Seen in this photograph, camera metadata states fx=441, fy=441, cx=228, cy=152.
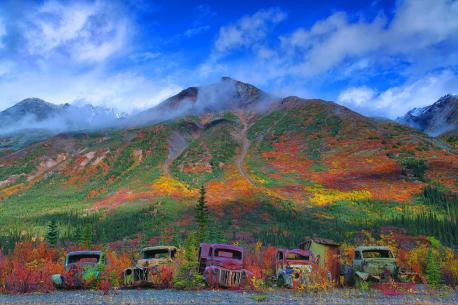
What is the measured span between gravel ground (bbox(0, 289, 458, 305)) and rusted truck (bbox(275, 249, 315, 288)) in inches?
69.4

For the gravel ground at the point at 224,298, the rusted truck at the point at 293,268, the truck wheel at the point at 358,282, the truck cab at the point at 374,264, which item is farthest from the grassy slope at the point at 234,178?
the gravel ground at the point at 224,298

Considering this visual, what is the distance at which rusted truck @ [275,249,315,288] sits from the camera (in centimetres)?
2430

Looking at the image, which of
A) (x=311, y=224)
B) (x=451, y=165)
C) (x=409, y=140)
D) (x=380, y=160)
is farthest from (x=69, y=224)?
(x=409, y=140)

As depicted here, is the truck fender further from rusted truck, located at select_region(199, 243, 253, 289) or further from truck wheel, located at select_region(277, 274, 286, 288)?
rusted truck, located at select_region(199, 243, 253, 289)

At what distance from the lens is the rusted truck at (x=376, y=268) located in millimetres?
25156

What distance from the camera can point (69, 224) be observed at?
80500mm

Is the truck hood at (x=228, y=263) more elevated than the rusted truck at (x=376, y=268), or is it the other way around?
the truck hood at (x=228, y=263)

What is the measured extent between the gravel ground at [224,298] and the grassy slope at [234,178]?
36.6 m

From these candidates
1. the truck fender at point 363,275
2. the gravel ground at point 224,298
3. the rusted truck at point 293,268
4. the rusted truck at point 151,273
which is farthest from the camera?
the truck fender at point 363,275

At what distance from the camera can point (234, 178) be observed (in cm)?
11188

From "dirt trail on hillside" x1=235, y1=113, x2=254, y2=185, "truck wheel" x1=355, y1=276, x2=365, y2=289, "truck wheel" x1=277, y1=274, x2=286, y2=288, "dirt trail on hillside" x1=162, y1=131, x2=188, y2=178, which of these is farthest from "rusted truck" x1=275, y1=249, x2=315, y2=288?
"dirt trail on hillside" x1=162, y1=131, x2=188, y2=178

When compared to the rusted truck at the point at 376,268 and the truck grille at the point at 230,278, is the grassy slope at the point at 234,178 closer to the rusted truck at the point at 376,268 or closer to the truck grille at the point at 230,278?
the rusted truck at the point at 376,268

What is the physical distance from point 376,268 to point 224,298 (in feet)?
36.9

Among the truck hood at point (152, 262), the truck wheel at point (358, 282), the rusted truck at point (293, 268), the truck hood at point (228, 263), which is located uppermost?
the truck hood at point (152, 262)
